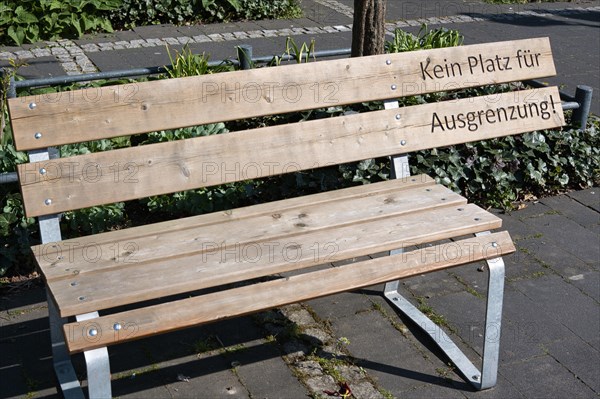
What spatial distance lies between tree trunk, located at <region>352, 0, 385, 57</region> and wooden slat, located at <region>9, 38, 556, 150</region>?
4.61 ft

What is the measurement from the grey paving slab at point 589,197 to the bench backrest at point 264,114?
1.27 meters

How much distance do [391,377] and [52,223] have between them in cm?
152

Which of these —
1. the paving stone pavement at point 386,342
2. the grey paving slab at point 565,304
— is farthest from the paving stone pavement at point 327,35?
the grey paving slab at point 565,304

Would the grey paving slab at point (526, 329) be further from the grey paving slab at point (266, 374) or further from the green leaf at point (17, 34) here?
the green leaf at point (17, 34)

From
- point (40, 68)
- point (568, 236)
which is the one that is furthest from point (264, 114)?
point (40, 68)

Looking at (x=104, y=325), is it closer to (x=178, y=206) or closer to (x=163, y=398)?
(x=163, y=398)

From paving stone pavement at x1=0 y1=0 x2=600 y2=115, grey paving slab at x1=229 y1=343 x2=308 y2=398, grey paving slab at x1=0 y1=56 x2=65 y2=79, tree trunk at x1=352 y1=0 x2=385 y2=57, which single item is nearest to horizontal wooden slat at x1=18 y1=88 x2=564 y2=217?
grey paving slab at x1=229 y1=343 x2=308 y2=398

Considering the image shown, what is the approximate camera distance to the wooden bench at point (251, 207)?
302 cm

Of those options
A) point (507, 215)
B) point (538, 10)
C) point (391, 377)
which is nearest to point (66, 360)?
point (391, 377)

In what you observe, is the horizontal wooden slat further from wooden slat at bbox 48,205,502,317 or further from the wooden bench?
wooden slat at bbox 48,205,502,317

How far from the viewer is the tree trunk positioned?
5.46 metres

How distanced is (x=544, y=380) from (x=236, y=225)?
4.78 ft

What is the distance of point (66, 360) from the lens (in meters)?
3.48

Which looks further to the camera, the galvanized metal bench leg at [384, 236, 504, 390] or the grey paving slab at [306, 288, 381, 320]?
the grey paving slab at [306, 288, 381, 320]
